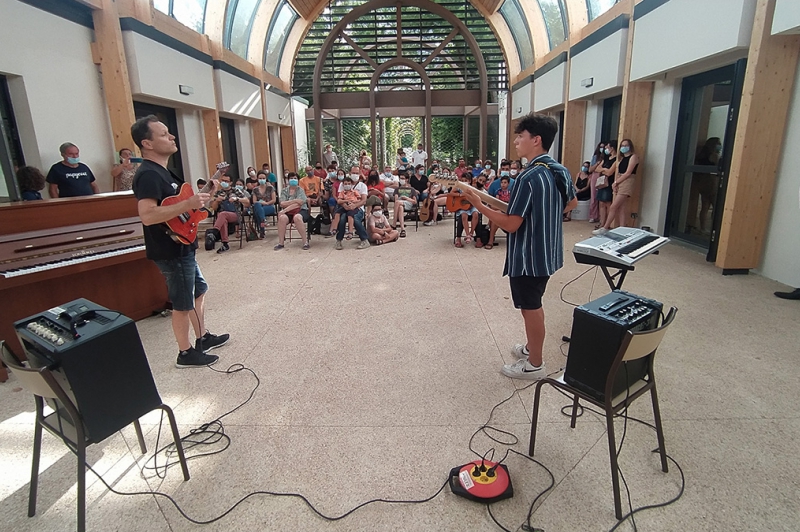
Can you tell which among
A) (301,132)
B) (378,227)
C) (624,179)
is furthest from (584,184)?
(301,132)

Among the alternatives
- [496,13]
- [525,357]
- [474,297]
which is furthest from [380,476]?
[496,13]

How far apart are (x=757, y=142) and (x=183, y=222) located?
5740 mm

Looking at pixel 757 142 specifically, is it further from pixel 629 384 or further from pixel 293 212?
pixel 293 212

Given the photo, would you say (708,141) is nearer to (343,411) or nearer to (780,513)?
(780,513)

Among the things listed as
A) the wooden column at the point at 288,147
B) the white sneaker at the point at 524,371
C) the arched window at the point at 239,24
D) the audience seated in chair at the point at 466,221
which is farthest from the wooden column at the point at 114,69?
the wooden column at the point at 288,147

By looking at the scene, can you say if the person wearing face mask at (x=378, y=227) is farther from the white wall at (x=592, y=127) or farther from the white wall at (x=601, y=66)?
the white wall at (x=592, y=127)

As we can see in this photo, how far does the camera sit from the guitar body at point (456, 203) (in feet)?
21.7

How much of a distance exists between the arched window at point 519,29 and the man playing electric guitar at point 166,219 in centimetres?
1301

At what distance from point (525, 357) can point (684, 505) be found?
137 centimetres

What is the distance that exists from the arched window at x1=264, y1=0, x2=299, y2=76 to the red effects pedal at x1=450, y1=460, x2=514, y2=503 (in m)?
14.4

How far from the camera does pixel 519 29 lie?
45.9ft

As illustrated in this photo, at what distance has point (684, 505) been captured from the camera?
1847 mm

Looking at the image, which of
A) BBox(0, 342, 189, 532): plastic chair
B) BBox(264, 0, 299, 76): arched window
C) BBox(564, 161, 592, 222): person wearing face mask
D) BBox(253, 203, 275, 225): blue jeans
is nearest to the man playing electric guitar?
BBox(0, 342, 189, 532): plastic chair

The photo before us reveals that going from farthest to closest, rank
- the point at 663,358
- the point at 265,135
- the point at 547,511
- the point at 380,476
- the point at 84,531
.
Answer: the point at 265,135, the point at 663,358, the point at 380,476, the point at 547,511, the point at 84,531
